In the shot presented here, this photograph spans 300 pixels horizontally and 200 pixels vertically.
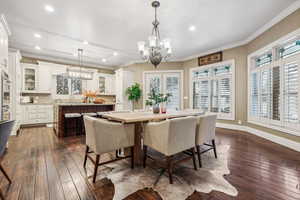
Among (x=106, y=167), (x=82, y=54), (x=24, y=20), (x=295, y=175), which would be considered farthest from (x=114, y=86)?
(x=295, y=175)

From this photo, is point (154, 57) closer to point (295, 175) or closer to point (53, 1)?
point (53, 1)

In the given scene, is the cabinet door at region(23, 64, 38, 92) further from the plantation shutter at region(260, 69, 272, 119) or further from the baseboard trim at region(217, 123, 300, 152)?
the plantation shutter at region(260, 69, 272, 119)

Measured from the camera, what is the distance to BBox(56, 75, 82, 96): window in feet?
19.1

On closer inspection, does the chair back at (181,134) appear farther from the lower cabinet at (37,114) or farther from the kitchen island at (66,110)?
the lower cabinet at (37,114)

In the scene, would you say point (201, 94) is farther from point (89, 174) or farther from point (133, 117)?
point (89, 174)

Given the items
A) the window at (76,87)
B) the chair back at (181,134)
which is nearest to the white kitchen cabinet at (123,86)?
the window at (76,87)

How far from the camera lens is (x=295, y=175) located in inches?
72.6

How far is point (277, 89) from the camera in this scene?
10.4 feet

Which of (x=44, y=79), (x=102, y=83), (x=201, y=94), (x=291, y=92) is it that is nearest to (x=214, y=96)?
(x=201, y=94)

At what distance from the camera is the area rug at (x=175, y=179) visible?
151 cm

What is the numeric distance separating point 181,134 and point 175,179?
602mm

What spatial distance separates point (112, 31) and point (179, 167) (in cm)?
370

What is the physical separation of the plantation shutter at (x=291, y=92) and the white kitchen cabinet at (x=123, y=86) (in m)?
5.43

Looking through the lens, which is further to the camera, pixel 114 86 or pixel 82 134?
pixel 114 86
